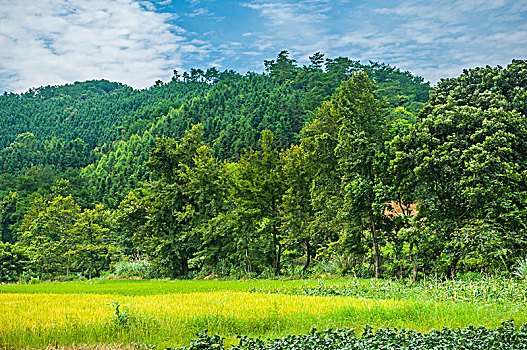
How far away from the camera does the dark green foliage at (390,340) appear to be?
754 centimetres

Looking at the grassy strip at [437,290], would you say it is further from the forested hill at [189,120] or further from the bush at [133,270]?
the forested hill at [189,120]

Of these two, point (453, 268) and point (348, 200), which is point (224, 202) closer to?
point (348, 200)

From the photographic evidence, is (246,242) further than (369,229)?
Yes

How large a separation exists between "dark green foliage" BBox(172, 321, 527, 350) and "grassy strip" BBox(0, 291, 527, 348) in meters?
0.77

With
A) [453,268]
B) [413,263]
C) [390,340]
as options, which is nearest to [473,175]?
[453,268]

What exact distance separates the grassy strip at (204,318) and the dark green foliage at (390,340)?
0.77 m

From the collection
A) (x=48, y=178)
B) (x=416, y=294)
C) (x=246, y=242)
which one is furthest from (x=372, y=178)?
(x=48, y=178)

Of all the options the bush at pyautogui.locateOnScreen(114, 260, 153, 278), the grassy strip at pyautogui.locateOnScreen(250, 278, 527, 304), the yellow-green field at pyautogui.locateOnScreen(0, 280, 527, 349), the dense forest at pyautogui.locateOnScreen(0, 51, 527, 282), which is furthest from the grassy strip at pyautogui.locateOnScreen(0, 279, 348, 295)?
the bush at pyautogui.locateOnScreen(114, 260, 153, 278)

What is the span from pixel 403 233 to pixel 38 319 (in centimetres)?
1533

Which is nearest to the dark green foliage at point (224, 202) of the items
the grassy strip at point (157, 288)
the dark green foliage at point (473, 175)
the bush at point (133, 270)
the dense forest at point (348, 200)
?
the dense forest at point (348, 200)

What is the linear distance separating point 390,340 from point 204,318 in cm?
430

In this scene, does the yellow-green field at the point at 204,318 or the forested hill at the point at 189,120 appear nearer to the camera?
the yellow-green field at the point at 204,318

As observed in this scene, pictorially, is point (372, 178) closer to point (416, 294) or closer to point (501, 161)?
point (501, 161)

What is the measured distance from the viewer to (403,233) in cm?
1803
